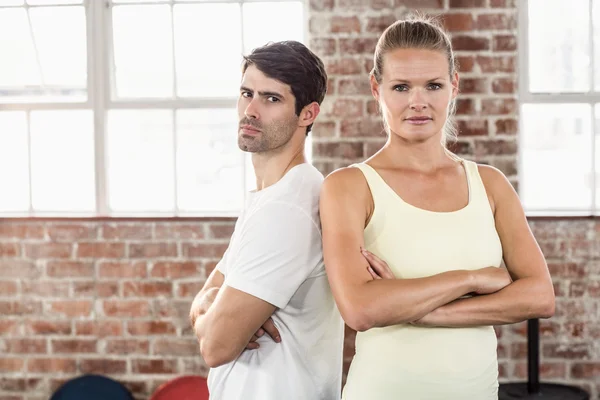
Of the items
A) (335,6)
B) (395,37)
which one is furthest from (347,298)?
(335,6)

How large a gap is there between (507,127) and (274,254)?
2.00 metres

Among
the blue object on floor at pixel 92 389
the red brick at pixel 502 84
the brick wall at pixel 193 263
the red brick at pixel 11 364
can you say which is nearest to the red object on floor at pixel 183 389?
the brick wall at pixel 193 263

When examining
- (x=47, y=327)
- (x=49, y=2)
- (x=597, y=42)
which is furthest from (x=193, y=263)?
(x=597, y=42)

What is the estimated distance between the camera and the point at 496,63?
315cm

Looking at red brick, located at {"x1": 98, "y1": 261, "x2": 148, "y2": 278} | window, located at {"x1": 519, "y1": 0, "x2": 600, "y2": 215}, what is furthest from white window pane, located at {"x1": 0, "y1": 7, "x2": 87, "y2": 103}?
window, located at {"x1": 519, "y1": 0, "x2": 600, "y2": 215}

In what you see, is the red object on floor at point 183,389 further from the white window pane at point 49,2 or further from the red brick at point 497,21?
the red brick at point 497,21

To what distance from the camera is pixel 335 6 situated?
3.18 metres

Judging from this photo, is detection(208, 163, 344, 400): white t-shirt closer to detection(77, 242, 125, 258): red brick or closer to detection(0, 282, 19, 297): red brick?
detection(77, 242, 125, 258): red brick

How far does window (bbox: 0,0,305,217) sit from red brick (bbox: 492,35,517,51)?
3.22 feet

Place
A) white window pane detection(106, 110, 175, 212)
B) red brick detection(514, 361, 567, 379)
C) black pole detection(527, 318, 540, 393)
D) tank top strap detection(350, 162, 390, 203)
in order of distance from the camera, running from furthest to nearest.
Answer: white window pane detection(106, 110, 175, 212) → red brick detection(514, 361, 567, 379) → black pole detection(527, 318, 540, 393) → tank top strap detection(350, 162, 390, 203)

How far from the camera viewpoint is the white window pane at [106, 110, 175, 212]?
3561mm

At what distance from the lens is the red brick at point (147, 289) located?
11.1 ft

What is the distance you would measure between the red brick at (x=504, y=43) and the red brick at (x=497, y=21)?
5 cm

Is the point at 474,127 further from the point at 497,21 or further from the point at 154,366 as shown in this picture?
the point at 154,366
